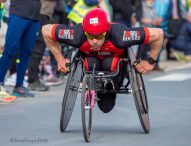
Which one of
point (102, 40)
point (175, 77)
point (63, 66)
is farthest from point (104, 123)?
point (175, 77)

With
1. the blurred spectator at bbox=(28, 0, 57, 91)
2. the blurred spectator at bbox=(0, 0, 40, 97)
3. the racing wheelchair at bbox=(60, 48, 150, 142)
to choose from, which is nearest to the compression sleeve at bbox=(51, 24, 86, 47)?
the racing wheelchair at bbox=(60, 48, 150, 142)

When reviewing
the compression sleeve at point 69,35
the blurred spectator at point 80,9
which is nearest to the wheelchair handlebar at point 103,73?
the compression sleeve at point 69,35

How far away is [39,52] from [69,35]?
4.70m

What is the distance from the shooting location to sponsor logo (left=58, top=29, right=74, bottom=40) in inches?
364

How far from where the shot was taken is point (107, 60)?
9.44 m

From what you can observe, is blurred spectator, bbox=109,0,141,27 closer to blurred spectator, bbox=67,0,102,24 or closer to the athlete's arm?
blurred spectator, bbox=67,0,102,24

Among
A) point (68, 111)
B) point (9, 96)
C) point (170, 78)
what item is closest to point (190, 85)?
point (170, 78)

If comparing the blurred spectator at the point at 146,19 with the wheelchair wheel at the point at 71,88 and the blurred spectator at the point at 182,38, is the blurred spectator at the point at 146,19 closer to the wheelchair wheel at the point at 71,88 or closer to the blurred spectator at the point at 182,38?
the blurred spectator at the point at 182,38

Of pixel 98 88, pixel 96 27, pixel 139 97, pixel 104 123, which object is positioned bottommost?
pixel 104 123

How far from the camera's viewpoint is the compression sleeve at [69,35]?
9203 millimetres

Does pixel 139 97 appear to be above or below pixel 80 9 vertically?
below

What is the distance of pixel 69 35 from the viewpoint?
9266 millimetres

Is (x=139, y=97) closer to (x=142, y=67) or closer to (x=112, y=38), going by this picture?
(x=142, y=67)

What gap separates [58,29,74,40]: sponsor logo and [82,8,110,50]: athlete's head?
218mm
